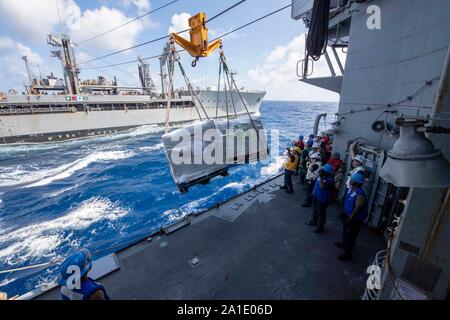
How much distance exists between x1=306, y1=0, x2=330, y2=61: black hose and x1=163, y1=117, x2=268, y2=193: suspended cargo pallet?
2692mm

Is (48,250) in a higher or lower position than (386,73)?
lower

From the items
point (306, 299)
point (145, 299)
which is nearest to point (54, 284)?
point (145, 299)

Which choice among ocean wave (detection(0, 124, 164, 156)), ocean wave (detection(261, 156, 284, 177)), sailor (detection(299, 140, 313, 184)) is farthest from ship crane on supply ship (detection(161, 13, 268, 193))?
ocean wave (detection(0, 124, 164, 156))

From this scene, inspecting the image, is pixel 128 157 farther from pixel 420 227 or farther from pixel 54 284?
pixel 420 227

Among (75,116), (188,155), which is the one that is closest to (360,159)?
(188,155)

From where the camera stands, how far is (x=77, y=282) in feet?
6.91

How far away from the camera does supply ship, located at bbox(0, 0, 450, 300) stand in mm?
2129

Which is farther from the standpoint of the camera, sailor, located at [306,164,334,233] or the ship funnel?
sailor, located at [306,164,334,233]

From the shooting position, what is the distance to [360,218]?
389cm

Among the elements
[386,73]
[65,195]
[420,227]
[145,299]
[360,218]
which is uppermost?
[386,73]

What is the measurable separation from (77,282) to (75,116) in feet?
115

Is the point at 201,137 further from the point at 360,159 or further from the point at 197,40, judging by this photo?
the point at 360,159

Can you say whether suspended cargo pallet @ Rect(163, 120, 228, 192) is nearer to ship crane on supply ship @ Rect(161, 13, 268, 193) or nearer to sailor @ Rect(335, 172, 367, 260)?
ship crane on supply ship @ Rect(161, 13, 268, 193)

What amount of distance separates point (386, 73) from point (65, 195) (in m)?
16.0
